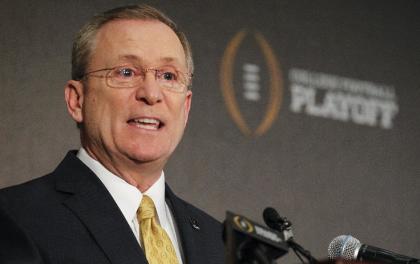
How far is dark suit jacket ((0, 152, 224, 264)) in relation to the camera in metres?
2.28

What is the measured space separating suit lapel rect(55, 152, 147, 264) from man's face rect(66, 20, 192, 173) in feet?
0.34

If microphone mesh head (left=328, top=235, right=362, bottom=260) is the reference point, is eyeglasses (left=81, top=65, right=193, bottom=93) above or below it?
above

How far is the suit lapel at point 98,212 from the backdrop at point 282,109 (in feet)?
5.27

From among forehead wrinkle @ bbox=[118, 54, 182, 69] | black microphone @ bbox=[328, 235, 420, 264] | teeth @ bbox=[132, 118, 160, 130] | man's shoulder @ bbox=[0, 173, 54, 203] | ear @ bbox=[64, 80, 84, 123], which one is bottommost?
black microphone @ bbox=[328, 235, 420, 264]

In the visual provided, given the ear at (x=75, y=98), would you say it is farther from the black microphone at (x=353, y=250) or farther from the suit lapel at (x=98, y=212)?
the black microphone at (x=353, y=250)

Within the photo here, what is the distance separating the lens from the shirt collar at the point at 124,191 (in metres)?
2.48

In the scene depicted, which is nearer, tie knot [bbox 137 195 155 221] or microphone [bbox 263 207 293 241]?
microphone [bbox 263 207 293 241]

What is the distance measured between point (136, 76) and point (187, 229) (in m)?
0.51

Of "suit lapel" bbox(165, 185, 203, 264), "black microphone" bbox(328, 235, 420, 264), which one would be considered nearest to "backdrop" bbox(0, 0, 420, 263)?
"suit lapel" bbox(165, 185, 203, 264)

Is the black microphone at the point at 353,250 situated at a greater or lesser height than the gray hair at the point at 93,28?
lesser

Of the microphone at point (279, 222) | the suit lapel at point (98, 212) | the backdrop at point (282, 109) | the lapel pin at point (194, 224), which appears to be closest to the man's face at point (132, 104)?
the suit lapel at point (98, 212)

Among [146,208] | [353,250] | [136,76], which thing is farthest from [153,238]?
[353,250]

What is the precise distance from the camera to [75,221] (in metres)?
2.37

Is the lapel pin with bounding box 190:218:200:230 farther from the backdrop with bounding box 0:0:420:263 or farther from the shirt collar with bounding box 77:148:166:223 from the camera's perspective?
the backdrop with bounding box 0:0:420:263
